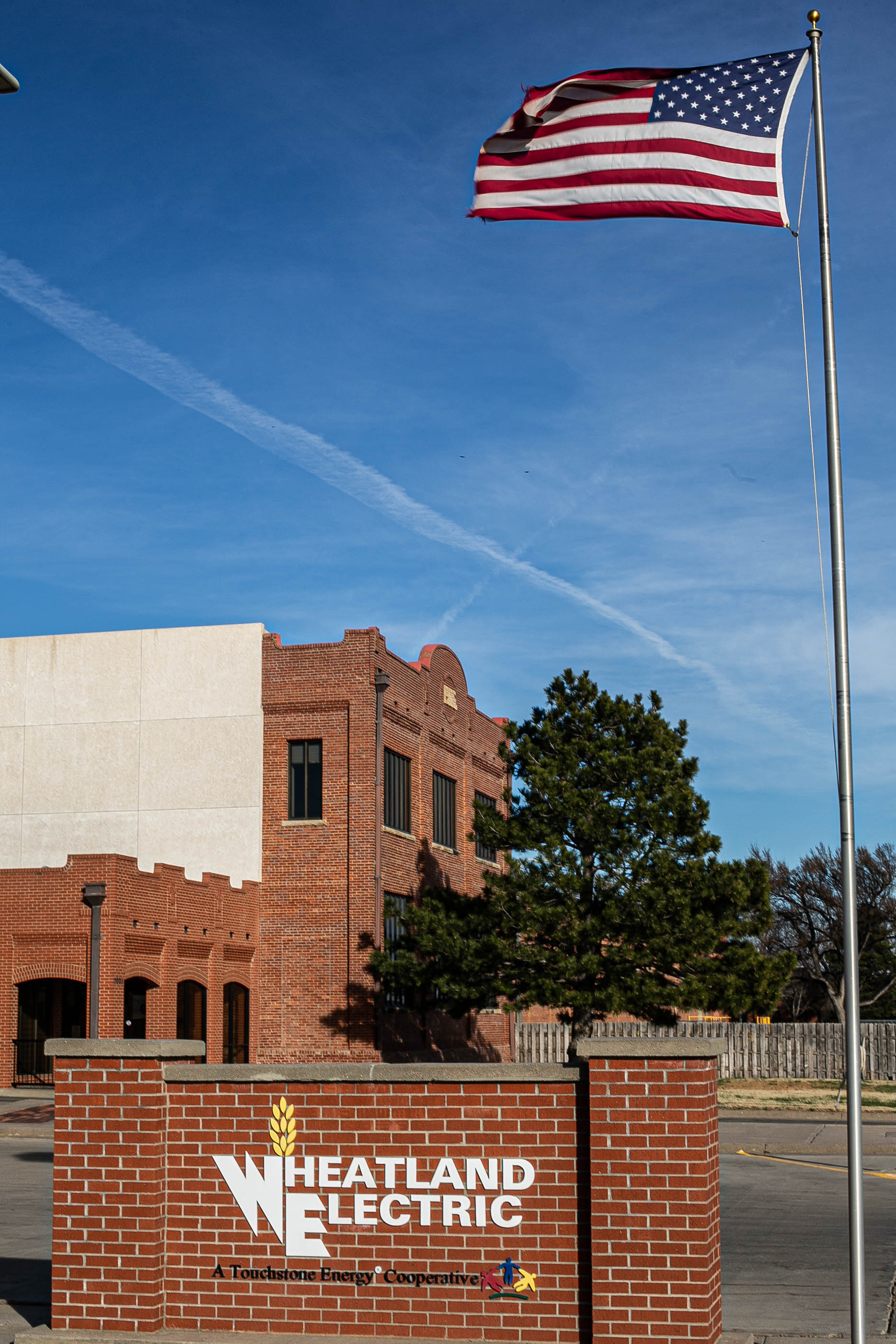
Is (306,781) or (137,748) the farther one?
(137,748)

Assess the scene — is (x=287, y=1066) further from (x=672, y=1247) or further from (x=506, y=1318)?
(x=672, y=1247)

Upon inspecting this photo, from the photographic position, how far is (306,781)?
37.5 m

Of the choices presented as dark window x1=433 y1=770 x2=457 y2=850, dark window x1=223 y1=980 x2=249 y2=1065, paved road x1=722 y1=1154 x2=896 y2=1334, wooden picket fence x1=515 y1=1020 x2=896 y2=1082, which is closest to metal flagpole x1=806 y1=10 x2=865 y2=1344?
paved road x1=722 y1=1154 x2=896 y2=1334

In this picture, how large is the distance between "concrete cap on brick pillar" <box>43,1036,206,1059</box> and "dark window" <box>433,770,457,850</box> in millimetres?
32350

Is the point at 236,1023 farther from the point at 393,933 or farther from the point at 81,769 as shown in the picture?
the point at 81,769

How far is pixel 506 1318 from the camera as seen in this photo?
888cm

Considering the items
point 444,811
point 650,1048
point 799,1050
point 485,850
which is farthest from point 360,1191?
point 485,850

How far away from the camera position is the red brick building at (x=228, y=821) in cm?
3284

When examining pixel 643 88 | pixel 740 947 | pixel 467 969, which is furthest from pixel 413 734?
pixel 643 88

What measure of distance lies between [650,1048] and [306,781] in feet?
95.8

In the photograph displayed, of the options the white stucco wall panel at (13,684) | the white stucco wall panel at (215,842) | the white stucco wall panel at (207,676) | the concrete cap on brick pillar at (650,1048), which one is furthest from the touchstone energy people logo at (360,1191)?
the white stucco wall panel at (13,684)

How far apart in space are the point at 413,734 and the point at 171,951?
1019 centimetres

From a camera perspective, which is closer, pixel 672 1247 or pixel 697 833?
pixel 672 1247

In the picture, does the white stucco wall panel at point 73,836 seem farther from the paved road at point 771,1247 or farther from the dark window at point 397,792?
the paved road at point 771,1247
